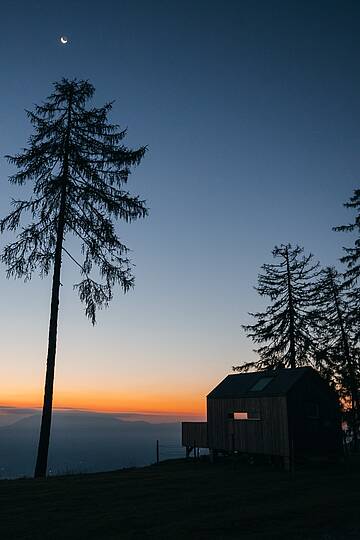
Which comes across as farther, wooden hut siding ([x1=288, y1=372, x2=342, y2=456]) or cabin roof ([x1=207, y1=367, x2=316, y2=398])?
cabin roof ([x1=207, y1=367, x2=316, y2=398])

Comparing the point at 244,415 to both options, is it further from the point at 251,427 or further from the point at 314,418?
the point at 314,418

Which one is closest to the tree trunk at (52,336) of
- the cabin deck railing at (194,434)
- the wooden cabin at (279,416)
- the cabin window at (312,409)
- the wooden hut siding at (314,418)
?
the wooden cabin at (279,416)

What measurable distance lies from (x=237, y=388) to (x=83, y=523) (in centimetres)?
2025

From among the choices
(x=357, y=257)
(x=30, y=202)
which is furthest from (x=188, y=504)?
(x=357, y=257)

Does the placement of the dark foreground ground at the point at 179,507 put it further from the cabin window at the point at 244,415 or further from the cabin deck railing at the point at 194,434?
the cabin deck railing at the point at 194,434

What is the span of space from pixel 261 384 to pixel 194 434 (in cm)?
725

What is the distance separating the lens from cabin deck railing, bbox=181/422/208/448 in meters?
32.6

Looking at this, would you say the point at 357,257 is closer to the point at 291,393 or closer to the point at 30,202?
the point at 291,393

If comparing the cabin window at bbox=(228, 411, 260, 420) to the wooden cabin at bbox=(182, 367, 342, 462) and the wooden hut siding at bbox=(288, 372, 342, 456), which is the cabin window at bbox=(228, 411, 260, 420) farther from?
the wooden hut siding at bbox=(288, 372, 342, 456)

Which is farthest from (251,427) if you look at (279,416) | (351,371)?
(351,371)

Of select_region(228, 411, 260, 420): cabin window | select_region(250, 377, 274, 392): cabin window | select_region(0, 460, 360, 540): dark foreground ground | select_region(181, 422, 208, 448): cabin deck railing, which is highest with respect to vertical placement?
select_region(250, 377, 274, 392): cabin window

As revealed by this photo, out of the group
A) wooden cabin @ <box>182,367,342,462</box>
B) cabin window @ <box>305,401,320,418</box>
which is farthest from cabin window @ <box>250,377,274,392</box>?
cabin window @ <box>305,401,320,418</box>

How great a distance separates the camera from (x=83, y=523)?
1163 centimetres

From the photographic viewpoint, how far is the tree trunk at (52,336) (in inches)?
750
